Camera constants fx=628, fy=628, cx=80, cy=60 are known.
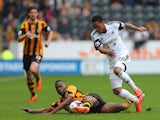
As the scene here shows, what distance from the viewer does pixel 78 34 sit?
99.9 ft

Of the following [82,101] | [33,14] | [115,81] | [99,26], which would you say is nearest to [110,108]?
[82,101]

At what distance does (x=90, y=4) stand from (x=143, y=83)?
10388mm

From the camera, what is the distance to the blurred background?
93.0 ft

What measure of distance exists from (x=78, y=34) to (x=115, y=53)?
17.8m

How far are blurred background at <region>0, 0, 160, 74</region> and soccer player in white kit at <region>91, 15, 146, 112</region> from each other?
604 inches

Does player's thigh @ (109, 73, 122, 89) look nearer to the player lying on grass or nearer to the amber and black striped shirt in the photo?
the player lying on grass

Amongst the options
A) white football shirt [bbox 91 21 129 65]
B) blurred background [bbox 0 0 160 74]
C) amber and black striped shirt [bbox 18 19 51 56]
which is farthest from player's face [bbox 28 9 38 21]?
blurred background [bbox 0 0 160 74]

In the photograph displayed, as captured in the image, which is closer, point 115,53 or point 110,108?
point 110,108

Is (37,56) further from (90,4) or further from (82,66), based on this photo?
(90,4)

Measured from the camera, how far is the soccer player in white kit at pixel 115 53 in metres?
12.4

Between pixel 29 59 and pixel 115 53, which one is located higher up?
pixel 115 53

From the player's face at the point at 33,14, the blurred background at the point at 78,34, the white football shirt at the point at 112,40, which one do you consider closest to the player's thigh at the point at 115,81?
the white football shirt at the point at 112,40

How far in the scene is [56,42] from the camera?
2969 centimetres

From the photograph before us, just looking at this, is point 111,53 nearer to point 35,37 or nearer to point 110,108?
point 110,108
